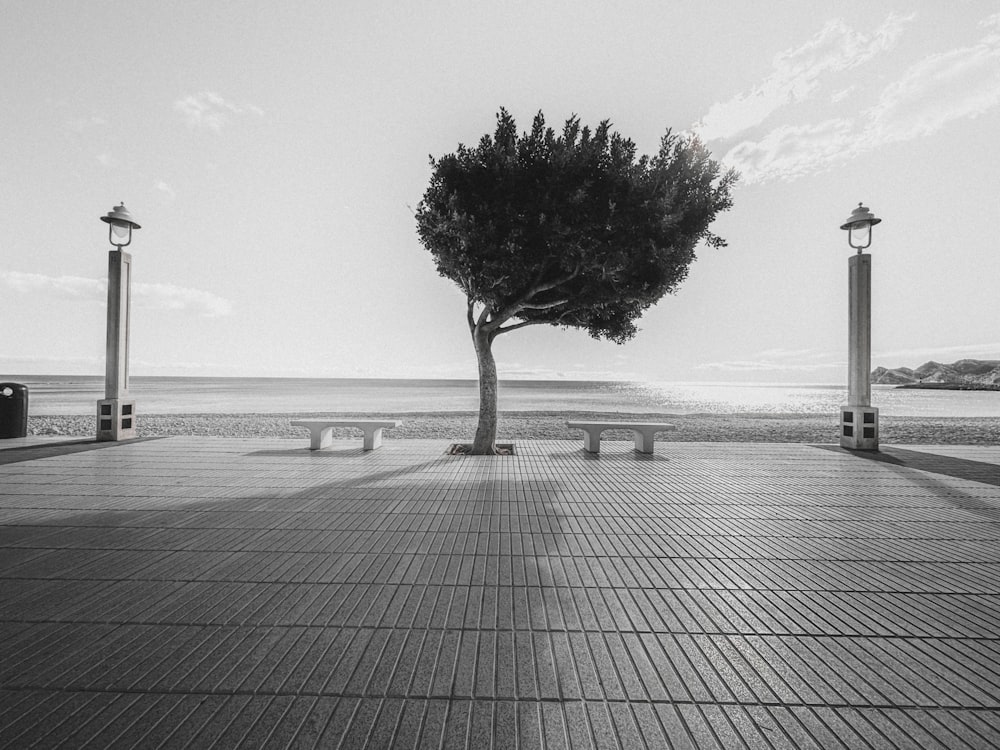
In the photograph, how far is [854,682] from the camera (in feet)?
5.97

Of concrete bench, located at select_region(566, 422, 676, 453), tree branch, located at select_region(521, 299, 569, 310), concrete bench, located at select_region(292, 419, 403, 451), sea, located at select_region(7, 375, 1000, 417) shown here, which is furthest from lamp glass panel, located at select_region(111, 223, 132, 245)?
sea, located at select_region(7, 375, 1000, 417)

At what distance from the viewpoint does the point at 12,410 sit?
861cm

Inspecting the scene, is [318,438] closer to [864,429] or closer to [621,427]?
[621,427]

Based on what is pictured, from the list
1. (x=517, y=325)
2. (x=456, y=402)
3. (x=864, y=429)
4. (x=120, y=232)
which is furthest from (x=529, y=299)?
(x=456, y=402)

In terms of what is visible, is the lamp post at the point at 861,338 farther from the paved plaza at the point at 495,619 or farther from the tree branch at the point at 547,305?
the tree branch at the point at 547,305

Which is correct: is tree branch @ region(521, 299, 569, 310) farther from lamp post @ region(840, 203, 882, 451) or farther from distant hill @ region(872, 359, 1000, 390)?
distant hill @ region(872, 359, 1000, 390)

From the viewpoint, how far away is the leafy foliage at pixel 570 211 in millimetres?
7152

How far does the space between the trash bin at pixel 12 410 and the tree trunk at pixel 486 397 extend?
28.2 feet

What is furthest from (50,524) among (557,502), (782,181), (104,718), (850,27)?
(782,181)

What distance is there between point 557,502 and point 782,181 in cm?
1203

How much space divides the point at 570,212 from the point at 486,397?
351 cm

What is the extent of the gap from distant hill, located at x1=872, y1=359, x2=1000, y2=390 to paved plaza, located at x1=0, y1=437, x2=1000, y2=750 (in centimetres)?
9168

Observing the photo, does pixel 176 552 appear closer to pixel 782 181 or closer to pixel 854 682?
pixel 854 682

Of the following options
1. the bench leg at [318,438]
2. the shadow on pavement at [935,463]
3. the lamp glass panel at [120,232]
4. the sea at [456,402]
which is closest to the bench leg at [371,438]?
the bench leg at [318,438]
